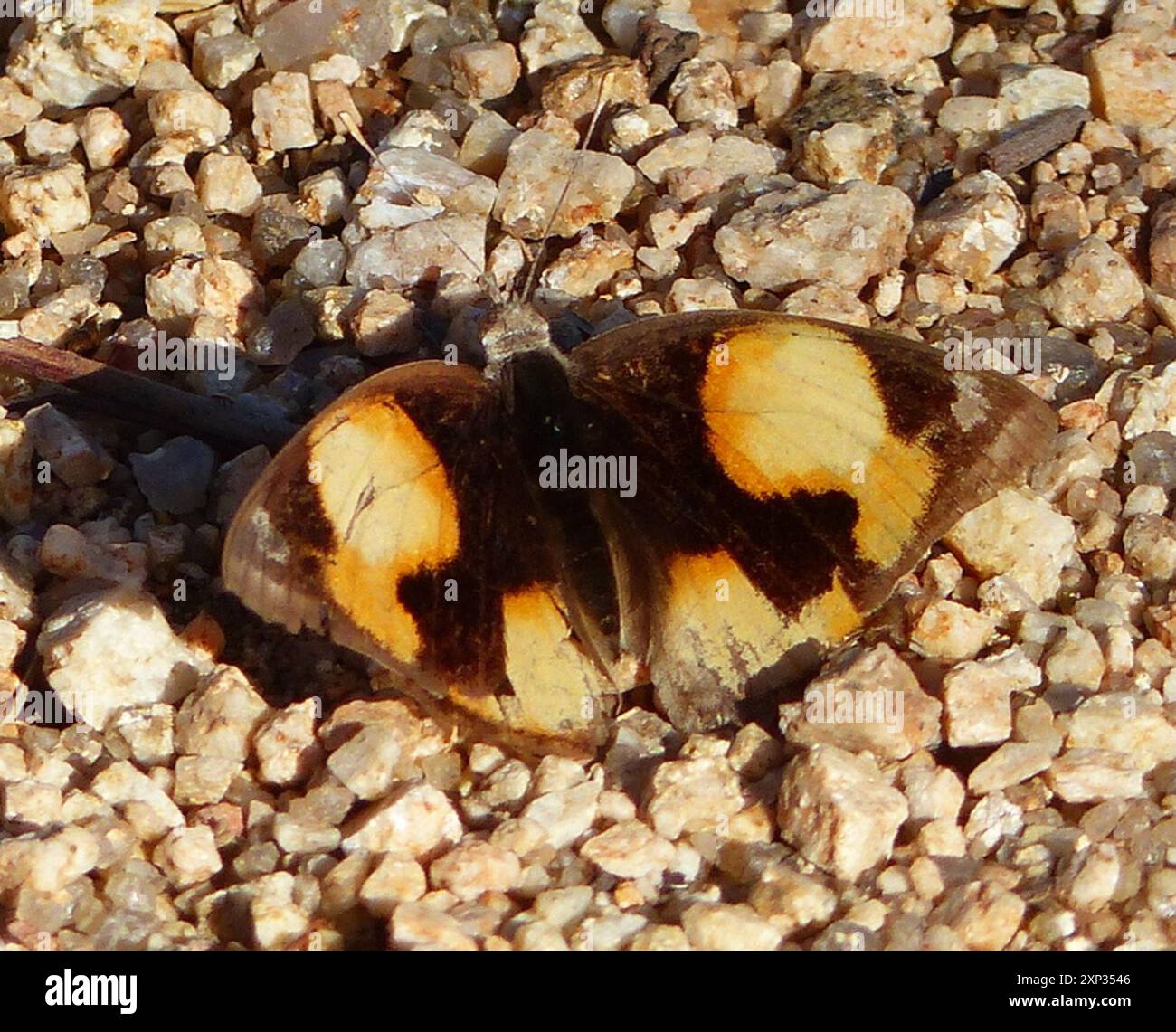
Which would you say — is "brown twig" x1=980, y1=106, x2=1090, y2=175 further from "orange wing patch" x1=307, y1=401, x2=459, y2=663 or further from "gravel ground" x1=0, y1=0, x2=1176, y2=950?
"orange wing patch" x1=307, y1=401, x2=459, y2=663

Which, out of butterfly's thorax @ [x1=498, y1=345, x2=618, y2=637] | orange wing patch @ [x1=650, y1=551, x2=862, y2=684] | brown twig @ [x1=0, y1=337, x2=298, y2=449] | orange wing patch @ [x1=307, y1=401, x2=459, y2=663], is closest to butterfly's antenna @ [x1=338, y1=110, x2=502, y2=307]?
butterfly's thorax @ [x1=498, y1=345, x2=618, y2=637]

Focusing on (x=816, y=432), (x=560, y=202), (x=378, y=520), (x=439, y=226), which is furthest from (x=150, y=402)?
(x=816, y=432)

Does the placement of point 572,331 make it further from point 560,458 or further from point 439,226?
point 560,458

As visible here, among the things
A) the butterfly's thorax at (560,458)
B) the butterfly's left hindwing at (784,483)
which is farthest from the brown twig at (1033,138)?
the butterfly's thorax at (560,458)

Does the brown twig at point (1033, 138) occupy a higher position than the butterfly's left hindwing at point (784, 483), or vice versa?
the brown twig at point (1033, 138)

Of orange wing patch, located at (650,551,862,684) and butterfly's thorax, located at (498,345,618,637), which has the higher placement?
butterfly's thorax, located at (498,345,618,637)

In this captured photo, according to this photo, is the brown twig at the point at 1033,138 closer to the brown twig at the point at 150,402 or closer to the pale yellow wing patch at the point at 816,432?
the pale yellow wing patch at the point at 816,432

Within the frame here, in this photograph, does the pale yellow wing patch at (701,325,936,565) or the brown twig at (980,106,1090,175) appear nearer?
the pale yellow wing patch at (701,325,936,565)

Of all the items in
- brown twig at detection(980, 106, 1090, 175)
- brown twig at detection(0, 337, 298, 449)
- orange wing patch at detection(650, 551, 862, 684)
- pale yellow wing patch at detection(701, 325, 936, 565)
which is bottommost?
orange wing patch at detection(650, 551, 862, 684)
